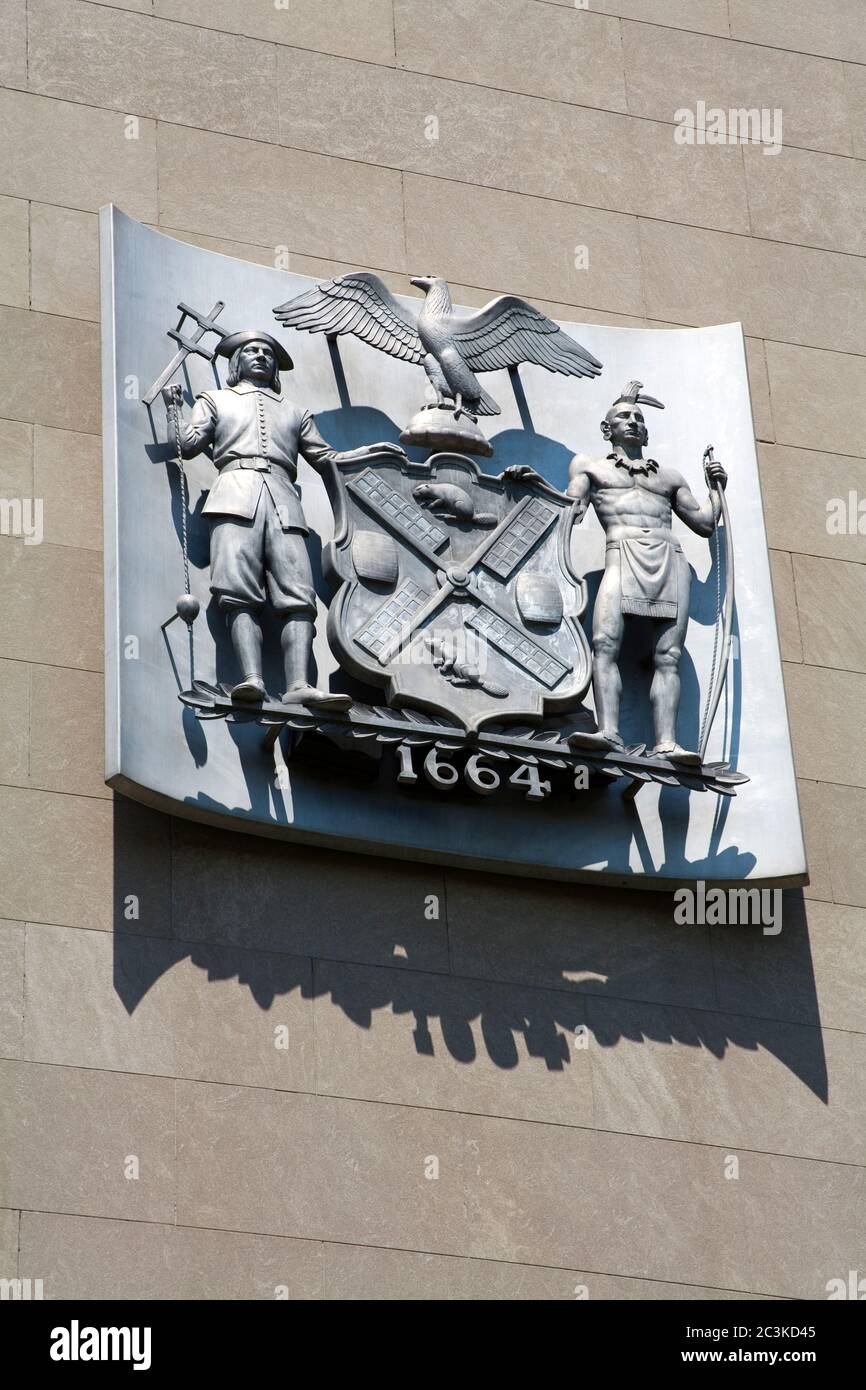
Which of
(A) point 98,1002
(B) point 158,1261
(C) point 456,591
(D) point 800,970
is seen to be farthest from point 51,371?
(D) point 800,970

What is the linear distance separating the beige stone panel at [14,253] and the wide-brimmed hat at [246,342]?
3.42ft

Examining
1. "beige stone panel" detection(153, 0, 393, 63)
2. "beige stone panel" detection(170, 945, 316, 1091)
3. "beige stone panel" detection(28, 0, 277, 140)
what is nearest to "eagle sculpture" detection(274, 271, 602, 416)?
"beige stone panel" detection(28, 0, 277, 140)

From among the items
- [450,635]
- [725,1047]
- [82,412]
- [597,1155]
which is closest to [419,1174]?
[597,1155]

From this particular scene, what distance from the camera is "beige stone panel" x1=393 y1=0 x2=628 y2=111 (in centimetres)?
1398

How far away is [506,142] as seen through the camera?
13867 millimetres

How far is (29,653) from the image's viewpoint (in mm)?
11500

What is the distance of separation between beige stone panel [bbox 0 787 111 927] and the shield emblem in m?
1.41

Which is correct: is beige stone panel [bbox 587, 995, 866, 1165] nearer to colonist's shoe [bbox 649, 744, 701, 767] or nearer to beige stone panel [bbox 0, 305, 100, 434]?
colonist's shoe [bbox 649, 744, 701, 767]

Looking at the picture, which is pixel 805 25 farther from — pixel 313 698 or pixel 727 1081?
pixel 727 1081

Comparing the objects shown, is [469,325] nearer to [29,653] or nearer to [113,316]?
[113,316]

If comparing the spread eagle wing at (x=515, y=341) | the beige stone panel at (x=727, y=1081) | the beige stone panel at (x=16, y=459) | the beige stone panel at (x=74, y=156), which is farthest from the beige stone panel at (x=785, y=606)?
the beige stone panel at (x=16, y=459)

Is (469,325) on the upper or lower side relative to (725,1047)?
upper

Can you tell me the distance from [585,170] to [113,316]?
3279 mm

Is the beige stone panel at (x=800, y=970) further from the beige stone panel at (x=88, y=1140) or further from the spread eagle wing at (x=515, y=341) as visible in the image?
the spread eagle wing at (x=515, y=341)
